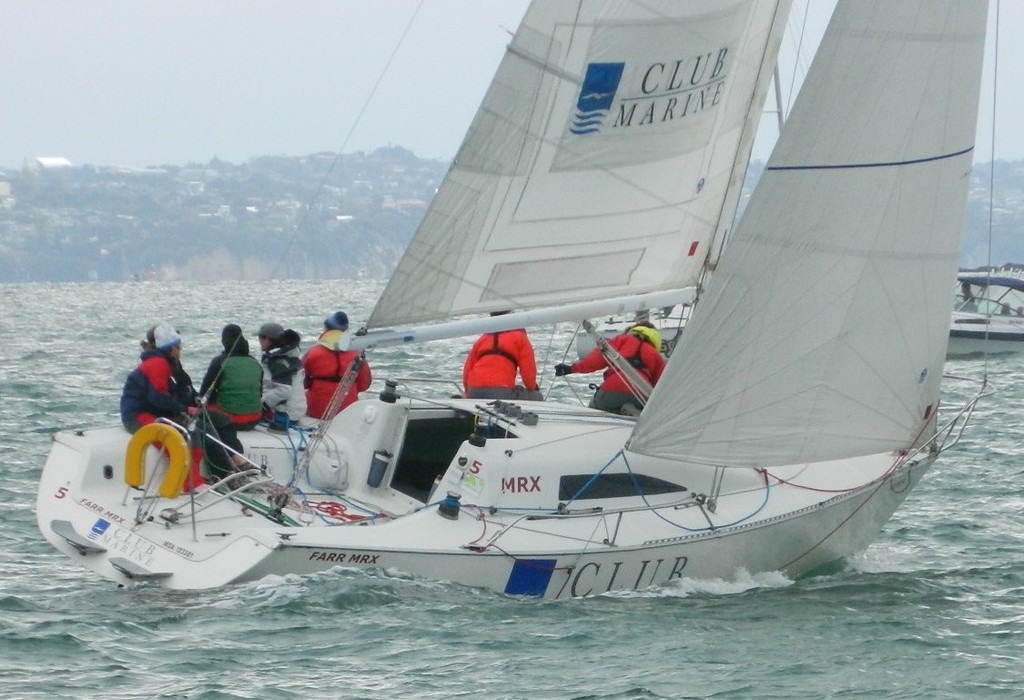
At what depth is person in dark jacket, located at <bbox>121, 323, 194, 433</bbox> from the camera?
9992 millimetres

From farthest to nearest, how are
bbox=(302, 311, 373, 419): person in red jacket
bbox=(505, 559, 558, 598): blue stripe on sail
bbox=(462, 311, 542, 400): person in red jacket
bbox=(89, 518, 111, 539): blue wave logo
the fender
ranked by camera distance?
1. bbox=(462, 311, 542, 400): person in red jacket
2. bbox=(302, 311, 373, 419): person in red jacket
3. the fender
4. bbox=(89, 518, 111, 539): blue wave logo
5. bbox=(505, 559, 558, 598): blue stripe on sail

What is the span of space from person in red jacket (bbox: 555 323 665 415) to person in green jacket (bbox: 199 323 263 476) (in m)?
1.99

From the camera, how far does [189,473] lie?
955 cm

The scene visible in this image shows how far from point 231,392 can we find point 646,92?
3174mm

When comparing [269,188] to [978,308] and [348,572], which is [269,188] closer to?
[978,308]

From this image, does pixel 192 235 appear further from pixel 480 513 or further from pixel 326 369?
pixel 480 513

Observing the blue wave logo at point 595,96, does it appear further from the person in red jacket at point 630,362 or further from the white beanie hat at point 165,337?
the white beanie hat at point 165,337

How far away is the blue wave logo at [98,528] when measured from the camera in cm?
937

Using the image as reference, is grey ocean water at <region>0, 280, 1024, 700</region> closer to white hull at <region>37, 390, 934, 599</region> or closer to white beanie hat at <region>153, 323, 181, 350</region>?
white hull at <region>37, 390, 934, 599</region>

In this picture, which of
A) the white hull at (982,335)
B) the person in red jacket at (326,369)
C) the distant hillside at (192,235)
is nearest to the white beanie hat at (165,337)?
the person in red jacket at (326,369)

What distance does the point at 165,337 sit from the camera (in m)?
10.0

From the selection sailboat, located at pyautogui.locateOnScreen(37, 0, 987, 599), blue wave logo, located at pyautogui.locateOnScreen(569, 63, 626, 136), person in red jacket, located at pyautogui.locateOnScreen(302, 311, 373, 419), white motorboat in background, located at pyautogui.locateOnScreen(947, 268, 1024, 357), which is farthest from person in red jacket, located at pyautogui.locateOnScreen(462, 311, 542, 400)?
white motorboat in background, located at pyautogui.locateOnScreen(947, 268, 1024, 357)

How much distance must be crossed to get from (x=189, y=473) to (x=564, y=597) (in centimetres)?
225

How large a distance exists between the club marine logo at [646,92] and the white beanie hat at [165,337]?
2.69 metres
